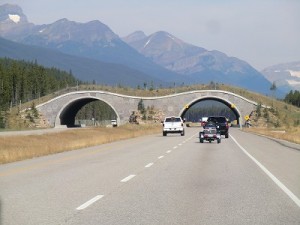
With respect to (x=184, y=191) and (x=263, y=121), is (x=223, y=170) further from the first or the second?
(x=263, y=121)

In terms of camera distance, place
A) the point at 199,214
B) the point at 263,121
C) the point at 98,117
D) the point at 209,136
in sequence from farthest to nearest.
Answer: the point at 98,117 → the point at 263,121 → the point at 209,136 → the point at 199,214

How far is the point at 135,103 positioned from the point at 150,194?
303 ft

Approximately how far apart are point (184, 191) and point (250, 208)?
7.61ft

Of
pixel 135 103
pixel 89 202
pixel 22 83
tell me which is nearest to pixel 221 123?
pixel 89 202

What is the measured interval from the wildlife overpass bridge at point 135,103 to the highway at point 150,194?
83.0 meters

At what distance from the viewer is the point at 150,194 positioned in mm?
10734

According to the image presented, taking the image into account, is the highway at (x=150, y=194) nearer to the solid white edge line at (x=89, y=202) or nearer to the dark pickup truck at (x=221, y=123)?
the solid white edge line at (x=89, y=202)

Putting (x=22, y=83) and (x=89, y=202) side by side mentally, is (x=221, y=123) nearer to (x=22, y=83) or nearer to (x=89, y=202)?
(x=89, y=202)

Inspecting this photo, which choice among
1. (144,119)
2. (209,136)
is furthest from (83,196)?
(144,119)

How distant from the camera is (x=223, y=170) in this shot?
1595cm

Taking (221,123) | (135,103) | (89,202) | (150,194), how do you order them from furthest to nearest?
(135,103)
(221,123)
(150,194)
(89,202)

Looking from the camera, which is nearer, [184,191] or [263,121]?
[184,191]

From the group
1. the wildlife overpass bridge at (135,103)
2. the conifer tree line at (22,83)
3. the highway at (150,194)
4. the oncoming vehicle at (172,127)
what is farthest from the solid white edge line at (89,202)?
the conifer tree line at (22,83)

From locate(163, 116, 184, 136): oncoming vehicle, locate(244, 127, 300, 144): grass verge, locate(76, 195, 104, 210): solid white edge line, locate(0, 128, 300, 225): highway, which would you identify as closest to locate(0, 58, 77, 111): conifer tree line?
locate(244, 127, 300, 144): grass verge
